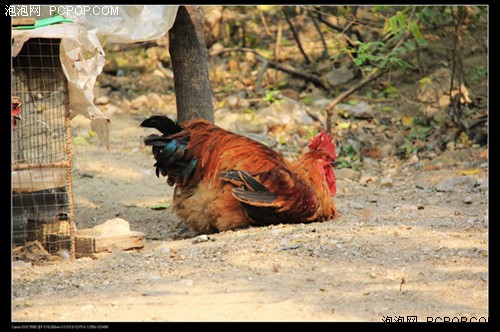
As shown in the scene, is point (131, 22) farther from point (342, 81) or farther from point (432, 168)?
point (342, 81)

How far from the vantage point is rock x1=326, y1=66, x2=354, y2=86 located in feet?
37.1

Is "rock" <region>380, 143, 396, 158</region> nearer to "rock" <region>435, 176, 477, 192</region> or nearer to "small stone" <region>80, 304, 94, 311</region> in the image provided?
"rock" <region>435, 176, 477, 192</region>

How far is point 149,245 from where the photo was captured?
6211 millimetres

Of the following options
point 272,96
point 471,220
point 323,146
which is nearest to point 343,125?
point 272,96

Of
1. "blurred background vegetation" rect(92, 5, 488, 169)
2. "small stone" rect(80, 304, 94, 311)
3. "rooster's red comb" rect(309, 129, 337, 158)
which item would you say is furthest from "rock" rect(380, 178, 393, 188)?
"small stone" rect(80, 304, 94, 311)

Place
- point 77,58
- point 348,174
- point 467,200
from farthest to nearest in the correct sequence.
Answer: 1. point 348,174
2. point 467,200
3. point 77,58

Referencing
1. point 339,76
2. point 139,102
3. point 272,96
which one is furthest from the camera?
point 339,76

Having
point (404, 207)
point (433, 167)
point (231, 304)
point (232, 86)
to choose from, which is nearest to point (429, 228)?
point (404, 207)

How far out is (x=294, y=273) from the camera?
4.70 meters

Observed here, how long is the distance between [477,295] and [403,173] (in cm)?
458

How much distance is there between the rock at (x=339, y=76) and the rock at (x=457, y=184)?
155 inches

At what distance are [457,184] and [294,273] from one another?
3586 mm

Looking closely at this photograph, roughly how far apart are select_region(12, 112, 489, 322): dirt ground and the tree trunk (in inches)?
47.3

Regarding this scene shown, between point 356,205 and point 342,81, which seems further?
point 342,81
